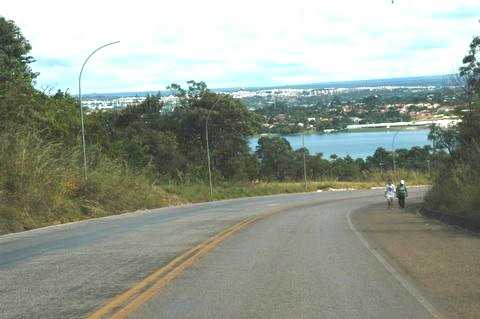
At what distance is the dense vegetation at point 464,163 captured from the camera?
22522 mm

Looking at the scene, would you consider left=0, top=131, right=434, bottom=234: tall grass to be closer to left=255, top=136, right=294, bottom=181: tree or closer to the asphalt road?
the asphalt road

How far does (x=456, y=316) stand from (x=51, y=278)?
6.21 metres

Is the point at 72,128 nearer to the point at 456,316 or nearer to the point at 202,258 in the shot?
the point at 202,258

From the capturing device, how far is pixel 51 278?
10.8 meters

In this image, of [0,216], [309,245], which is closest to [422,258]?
[309,245]

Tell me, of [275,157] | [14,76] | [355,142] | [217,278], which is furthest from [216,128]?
[217,278]

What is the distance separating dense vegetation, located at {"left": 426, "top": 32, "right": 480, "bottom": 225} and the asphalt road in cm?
628

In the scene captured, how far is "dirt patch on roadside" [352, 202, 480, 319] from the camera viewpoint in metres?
8.70

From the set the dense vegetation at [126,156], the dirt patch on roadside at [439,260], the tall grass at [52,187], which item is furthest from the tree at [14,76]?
the dirt patch on roadside at [439,260]

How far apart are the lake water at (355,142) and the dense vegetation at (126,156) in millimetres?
7765

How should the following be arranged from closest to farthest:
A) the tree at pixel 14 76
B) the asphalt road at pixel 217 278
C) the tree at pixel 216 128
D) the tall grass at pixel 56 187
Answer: the asphalt road at pixel 217 278
the tall grass at pixel 56 187
the tree at pixel 14 76
the tree at pixel 216 128

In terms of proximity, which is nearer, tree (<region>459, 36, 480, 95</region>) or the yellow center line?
the yellow center line

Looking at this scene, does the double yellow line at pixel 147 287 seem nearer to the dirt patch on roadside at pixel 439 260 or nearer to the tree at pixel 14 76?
the dirt patch on roadside at pixel 439 260

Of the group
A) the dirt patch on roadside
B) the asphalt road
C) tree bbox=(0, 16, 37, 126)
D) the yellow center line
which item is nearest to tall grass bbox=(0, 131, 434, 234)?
tree bbox=(0, 16, 37, 126)
